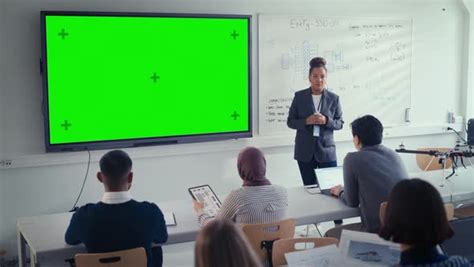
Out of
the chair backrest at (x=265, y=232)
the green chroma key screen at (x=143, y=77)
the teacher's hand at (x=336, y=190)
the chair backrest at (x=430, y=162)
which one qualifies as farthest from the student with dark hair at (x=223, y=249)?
the chair backrest at (x=430, y=162)

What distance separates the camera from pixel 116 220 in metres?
2.85

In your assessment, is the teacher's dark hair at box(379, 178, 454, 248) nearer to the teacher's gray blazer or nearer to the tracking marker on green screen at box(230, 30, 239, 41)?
the teacher's gray blazer

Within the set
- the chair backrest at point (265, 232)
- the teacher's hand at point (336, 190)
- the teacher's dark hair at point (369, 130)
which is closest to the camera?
the chair backrest at point (265, 232)

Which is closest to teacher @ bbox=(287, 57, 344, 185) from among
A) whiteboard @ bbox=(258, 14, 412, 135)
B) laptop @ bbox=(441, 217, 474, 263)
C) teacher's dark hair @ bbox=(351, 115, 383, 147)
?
whiteboard @ bbox=(258, 14, 412, 135)

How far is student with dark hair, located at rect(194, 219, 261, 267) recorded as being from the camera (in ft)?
5.49

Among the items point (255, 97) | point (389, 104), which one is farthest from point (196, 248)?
point (389, 104)

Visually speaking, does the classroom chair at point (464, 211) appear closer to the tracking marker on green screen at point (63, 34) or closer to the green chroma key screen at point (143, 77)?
the green chroma key screen at point (143, 77)

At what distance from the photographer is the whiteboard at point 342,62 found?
5.75 m

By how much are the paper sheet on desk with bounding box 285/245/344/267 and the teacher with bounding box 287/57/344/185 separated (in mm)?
2596

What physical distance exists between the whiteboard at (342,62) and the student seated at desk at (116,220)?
9.57 ft

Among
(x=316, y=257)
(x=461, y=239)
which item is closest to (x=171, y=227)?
(x=316, y=257)

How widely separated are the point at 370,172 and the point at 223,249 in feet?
7.00

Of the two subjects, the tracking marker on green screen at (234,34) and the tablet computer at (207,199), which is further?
the tracking marker on green screen at (234,34)

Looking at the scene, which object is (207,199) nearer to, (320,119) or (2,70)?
(320,119)
